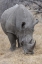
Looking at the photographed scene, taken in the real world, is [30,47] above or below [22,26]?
below

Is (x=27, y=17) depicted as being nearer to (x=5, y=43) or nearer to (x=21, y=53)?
(x=21, y=53)

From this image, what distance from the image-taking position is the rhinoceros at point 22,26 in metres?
7.93

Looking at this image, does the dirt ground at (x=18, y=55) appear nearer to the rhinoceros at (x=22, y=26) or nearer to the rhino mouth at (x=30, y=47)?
the rhino mouth at (x=30, y=47)

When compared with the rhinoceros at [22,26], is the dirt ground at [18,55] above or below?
below

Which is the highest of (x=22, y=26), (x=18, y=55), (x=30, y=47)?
(x=22, y=26)

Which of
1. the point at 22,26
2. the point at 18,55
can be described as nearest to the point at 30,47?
the point at 18,55

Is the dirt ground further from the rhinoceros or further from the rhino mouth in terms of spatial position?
the rhinoceros

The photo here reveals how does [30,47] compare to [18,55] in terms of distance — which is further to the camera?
[18,55]

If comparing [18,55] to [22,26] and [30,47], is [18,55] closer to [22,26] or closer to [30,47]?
[30,47]

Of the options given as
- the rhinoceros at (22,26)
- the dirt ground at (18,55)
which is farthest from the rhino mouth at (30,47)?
the dirt ground at (18,55)

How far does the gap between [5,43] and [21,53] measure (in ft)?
→ 7.90

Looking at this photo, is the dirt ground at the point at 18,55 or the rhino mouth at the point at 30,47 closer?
the dirt ground at the point at 18,55

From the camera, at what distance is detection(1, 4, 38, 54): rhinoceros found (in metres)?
7.93

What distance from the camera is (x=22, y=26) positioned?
26.1 feet
